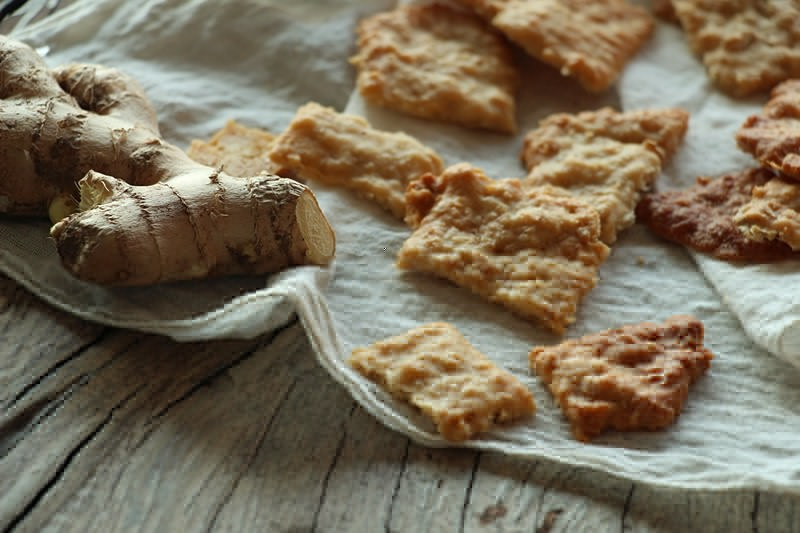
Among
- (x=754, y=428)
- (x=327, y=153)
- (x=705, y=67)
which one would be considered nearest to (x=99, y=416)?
(x=327, y=153)

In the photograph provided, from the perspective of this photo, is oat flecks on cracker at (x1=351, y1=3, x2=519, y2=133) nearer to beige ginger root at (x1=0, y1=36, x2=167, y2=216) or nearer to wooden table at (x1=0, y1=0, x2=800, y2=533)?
beige ginger root at (x1=0, y1=36, x2=167, y2=216)

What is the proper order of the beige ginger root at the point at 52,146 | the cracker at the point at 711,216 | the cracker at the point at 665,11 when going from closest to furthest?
the beige ginger root at the point at 52,146
the cracker at the point at 711,216
the cracker at the point at 665,11

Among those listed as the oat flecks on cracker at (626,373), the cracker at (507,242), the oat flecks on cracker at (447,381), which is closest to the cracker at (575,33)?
the cracker at (507,242)

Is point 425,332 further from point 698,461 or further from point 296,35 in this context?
point 296,35

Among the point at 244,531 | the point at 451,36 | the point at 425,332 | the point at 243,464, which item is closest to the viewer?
the point at 244,531

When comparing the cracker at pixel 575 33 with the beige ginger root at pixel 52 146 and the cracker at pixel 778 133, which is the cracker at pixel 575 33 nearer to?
the cracker at pixel 778 133

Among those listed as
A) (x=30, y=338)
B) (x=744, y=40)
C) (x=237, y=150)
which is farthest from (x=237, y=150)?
(x=744, y=40)
